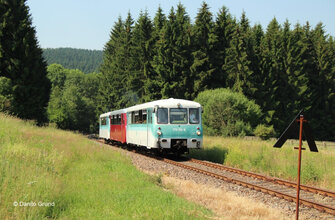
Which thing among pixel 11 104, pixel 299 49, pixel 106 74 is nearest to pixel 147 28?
pixel 106 74

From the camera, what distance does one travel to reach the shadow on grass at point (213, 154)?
61.5ft

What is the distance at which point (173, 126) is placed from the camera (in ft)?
60.0

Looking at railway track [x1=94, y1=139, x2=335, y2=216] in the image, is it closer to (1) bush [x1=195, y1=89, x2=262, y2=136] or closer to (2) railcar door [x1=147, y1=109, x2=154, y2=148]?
(2) railcar door [x1=147, y1=109, x2=154, y2=148]

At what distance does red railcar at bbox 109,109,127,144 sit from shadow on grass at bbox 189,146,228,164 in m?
6.16

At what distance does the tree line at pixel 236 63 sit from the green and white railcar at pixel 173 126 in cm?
2693

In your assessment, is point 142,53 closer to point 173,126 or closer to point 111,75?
point 111,75

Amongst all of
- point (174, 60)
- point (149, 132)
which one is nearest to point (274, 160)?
point (149, 132)

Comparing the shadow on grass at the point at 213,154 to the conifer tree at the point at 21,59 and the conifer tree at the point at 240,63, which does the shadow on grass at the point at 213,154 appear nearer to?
the conifer tree at the point at 21,59

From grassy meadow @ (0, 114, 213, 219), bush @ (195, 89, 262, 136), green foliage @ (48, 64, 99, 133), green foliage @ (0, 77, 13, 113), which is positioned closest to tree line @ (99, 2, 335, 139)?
green foliage @ (48, 64, 99, 133)

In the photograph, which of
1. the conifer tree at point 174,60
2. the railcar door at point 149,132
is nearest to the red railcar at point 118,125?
the railcar door at point 149,132

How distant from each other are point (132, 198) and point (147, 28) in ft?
159

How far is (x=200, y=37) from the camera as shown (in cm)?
4944

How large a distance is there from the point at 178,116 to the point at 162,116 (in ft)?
2.89

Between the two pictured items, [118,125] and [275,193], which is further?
[118,125]
